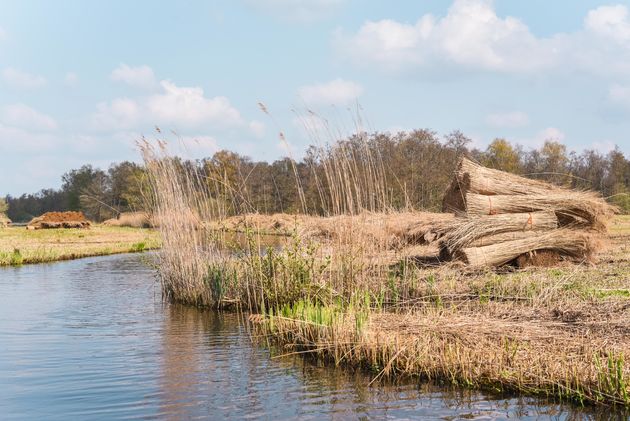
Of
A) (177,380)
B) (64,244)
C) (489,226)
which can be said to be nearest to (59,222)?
(64,244)

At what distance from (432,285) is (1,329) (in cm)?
739

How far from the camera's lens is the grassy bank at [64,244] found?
23778 mm

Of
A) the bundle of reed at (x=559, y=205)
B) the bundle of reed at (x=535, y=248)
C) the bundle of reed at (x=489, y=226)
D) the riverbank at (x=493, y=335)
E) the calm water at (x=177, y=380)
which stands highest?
the bundle of reed at (x=559, y=205)

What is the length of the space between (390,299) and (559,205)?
5.82 meters

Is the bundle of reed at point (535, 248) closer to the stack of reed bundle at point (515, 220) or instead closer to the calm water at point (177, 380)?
the stack of reed bundle at point (515, 220)

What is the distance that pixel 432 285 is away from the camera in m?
10.8

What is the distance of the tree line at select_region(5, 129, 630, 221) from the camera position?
400 inches

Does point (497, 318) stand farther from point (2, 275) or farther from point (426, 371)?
point (2, 275)

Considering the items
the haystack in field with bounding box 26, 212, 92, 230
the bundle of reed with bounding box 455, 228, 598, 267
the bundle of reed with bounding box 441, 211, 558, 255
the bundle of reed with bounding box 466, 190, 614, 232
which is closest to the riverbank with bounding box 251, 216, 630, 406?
the bundle of reed with bounding box 455, 228, 598, 267

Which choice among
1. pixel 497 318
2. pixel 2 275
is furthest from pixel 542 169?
pixel 497 318

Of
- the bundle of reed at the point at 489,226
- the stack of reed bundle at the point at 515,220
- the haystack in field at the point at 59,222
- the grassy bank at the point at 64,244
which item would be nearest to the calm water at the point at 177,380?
the grassy bank at the point at 64,244

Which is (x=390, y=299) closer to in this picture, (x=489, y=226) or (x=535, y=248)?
(x=489, y=226)

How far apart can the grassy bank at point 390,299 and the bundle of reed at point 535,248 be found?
30 centimetres

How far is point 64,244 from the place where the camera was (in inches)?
1184
